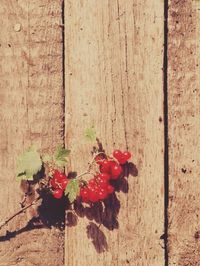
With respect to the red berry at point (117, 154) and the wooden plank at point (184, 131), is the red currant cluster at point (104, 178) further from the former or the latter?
the wooden plank at point (184, 131)

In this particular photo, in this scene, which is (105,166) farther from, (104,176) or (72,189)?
(72,189)

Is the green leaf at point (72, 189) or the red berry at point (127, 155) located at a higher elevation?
the red berry at point (127, 155)

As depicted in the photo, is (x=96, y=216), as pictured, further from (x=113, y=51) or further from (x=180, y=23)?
(x=180, y=23)

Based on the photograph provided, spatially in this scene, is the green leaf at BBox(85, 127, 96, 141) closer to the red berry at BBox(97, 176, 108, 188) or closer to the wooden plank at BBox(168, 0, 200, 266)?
the red berry at BBox(97, 176, 108, 188)

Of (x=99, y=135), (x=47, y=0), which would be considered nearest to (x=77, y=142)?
(x=99, y=135)

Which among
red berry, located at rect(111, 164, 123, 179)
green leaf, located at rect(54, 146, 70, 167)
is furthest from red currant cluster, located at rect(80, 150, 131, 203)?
green leaf, located at rect(54, 146, 70, 167)

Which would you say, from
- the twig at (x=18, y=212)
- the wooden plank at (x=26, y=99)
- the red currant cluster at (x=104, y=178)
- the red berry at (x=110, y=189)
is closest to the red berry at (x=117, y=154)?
the red currant cluster at (x=104, y=178)

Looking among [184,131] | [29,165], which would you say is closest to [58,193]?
[29,165]
